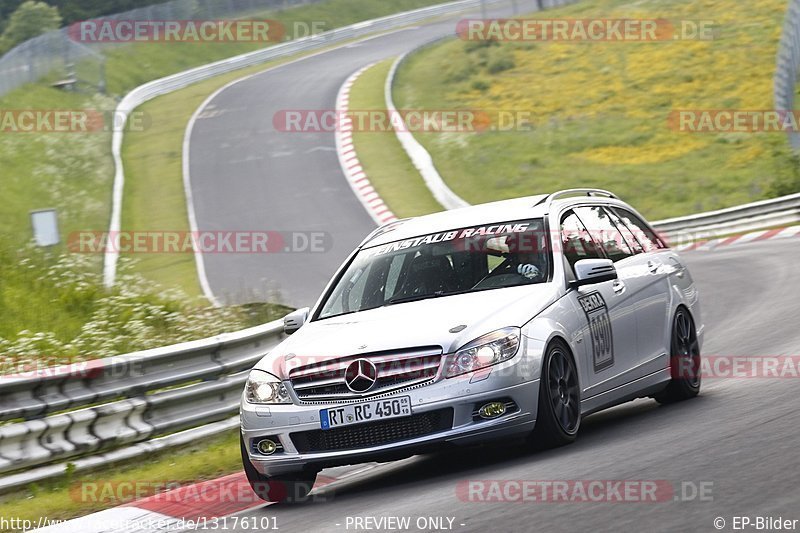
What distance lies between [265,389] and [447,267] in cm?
156

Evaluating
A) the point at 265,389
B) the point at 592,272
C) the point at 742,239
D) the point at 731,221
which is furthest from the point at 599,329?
the point at 731,221

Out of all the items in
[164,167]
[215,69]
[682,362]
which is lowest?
[164,167]

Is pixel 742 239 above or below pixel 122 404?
below

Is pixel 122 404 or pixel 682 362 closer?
pixel 122 404

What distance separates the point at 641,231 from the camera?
34.6ft

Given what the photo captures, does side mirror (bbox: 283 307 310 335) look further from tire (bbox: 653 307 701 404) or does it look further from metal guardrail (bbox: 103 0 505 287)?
metal guardrail (bbox: 103 0 505 287)

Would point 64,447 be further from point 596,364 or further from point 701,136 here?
point 701,136

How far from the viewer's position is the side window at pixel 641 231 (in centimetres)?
1034

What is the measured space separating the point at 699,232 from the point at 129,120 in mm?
22604

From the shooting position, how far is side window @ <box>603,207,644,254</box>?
33.0 ft

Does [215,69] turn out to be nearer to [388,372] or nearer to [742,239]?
[742,239]

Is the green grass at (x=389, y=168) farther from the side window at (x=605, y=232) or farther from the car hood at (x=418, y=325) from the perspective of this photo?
the car hood at (x=418, y=325)

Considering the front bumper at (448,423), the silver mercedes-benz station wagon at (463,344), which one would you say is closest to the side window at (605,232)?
the silver mercedes-benz station wagon at (463,344)

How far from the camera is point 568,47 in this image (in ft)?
179
